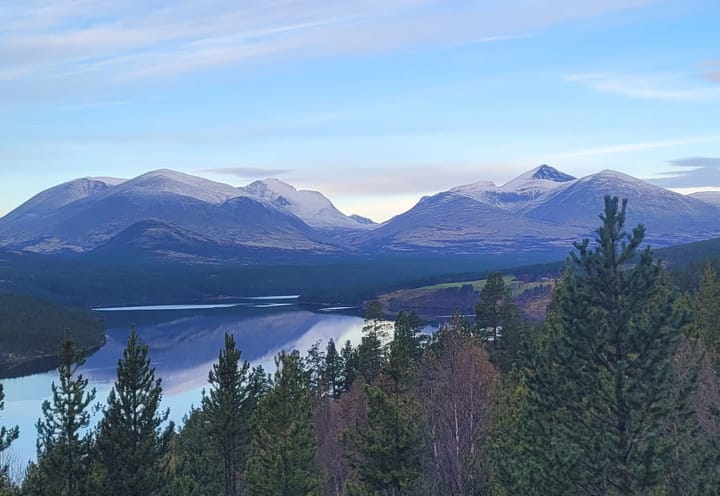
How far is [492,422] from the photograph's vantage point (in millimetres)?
39688

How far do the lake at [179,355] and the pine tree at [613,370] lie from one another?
39696 mm

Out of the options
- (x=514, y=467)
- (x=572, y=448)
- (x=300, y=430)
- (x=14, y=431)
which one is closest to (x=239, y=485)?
(x=300, y=430)

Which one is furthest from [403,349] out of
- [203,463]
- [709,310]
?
[709,310]

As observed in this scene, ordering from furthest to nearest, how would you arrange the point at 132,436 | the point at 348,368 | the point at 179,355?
the point at 179,355, the point at 348,368, the point at 132,436

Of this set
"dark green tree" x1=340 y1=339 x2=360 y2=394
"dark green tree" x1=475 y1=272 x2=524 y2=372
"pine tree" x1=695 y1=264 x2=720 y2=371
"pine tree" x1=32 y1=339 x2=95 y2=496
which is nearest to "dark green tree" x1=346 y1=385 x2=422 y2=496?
"pine tree" x1=32 y1=339 x2=95 y2=496

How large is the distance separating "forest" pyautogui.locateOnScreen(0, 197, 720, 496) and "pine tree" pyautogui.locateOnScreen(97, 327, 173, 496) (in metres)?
0.06

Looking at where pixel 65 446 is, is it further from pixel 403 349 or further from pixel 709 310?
pixel 709 310

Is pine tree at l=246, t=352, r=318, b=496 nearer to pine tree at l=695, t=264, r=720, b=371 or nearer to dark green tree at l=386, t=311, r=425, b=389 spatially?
dark green tree at l=386, t=311, r=425, b=389

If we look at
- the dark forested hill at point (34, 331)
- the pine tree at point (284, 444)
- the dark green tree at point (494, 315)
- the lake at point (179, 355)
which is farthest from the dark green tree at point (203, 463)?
the dark forested hill at point (34, 331)

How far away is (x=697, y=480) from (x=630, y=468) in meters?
1.98

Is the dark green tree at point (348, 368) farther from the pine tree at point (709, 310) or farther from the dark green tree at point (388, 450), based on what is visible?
the dark green tree at point (388, 450)

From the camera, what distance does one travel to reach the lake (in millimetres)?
88000

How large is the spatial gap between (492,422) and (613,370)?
1671 centimetres

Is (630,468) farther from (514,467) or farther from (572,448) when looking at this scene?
(514,467)
